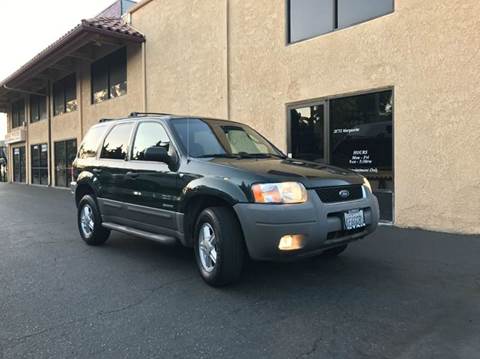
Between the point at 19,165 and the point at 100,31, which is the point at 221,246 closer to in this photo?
the point at 100,31

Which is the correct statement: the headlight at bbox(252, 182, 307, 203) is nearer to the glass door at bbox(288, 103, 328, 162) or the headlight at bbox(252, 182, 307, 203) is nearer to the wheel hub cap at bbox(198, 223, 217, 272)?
the wheel hub cap at bbox(198, 223, 217, 272)

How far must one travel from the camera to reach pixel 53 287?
4.36m

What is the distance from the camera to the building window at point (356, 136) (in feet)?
24.9

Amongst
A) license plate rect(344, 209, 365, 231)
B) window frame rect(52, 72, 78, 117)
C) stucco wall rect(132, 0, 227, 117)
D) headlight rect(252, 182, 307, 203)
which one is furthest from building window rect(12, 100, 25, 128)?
license plate rect(344, 209, 365, 231)

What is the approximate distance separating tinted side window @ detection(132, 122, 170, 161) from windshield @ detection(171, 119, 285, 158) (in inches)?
7.9

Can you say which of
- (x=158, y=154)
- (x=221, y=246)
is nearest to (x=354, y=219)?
(x=221, y=246)

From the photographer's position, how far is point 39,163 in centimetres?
2222

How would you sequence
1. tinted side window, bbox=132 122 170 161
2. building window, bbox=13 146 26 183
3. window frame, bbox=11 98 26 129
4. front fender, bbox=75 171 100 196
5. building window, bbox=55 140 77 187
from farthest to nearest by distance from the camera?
1. building window, bbox=13 146 26 183
2. window frame, bbox=11 98 26 129
3. building window, bbox=55 140 77 187
4. front fender, bbox=75 171 100 196
5. tinted side window, bbox=132 122 170 161

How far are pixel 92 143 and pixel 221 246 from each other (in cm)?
355

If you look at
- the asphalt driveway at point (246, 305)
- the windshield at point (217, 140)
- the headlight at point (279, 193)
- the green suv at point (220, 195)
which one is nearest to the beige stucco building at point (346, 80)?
the asphalt driveway at point (246, 305)

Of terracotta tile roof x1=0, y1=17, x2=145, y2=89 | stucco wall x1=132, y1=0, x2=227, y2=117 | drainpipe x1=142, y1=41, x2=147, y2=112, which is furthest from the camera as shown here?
drainpipe x1=142, y1=41, x2=147, y2=112

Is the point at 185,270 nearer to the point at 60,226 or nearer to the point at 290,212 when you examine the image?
the point at 290,212

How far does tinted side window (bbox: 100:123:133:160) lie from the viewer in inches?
225

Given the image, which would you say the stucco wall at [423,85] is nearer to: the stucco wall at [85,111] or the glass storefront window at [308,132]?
the glass storefront window at [308,132]
